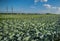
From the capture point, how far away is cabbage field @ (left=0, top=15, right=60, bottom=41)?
6.24 ft

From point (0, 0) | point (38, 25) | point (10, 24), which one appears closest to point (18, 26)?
point (10, 24)

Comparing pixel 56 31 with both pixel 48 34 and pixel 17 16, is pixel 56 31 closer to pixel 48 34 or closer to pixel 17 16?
pixel 48 34

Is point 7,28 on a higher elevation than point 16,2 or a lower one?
lower

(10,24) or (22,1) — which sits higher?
(22,1)

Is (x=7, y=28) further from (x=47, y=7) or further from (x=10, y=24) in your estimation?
(x=47, y=7)

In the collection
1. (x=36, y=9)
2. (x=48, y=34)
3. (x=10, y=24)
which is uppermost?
(x=36, y=9)

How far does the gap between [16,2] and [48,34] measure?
Result: 60 centimetres

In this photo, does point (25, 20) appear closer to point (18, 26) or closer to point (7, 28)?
point (18, 26)

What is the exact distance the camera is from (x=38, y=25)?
6.52 ft

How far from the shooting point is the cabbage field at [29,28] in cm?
190

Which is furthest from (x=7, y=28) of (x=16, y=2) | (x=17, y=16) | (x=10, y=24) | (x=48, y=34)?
(x=48, y=34)

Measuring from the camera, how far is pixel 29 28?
1967 millimetres

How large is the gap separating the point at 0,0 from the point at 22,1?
287 mm

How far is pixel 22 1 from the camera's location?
1.97 m
